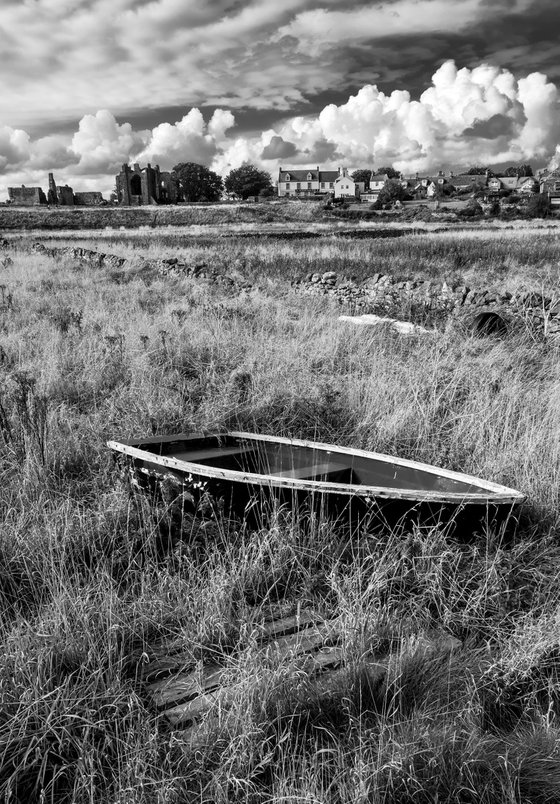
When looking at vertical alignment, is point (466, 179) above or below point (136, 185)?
above

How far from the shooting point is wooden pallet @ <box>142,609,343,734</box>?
217 cm

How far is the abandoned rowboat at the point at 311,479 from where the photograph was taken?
127 inches

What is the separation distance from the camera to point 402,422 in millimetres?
5062

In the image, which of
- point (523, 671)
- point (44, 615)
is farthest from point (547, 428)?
point (44, 615)

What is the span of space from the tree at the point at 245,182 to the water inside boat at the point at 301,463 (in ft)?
404

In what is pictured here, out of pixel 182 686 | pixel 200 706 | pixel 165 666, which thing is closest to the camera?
pixel 200 706

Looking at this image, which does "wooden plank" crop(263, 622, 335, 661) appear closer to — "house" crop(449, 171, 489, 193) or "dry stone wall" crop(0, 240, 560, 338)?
"dry stone wall" crop(0, 240, 560, 338)

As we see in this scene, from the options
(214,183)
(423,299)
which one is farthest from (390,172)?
(423,299)

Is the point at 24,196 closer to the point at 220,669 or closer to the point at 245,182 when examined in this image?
the point at 245,182

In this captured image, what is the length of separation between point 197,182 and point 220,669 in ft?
413

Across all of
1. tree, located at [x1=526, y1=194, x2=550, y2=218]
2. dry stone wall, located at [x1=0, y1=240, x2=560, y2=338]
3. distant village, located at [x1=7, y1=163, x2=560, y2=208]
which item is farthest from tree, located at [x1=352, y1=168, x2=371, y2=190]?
dry stone wall, located at [x1=0, y1=240, x2=560, y2=338]

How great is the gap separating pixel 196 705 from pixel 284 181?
143 metres

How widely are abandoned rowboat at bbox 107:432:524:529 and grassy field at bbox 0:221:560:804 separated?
0.18m

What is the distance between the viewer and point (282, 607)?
9.27ft
